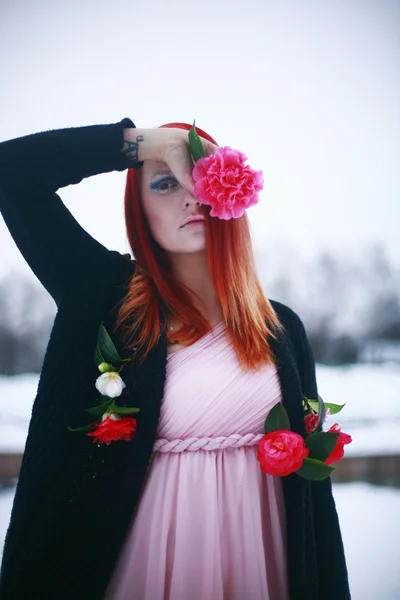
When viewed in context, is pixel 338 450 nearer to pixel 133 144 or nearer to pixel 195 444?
pixel 195 444

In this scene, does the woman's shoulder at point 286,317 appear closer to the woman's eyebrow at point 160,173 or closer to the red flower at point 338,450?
the red flower at point 338,450

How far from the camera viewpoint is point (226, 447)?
0.86m

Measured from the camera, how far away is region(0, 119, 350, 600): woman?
31.5 inches

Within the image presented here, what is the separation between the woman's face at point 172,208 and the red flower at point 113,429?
14.6 inches

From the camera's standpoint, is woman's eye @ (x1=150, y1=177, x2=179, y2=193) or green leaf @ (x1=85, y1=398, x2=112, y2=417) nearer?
green leaf @ (x1=85, y1=398, x2=112, y2=417)

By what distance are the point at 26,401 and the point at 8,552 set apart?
23.1 inches

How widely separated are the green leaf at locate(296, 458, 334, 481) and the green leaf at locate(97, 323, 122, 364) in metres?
0.38

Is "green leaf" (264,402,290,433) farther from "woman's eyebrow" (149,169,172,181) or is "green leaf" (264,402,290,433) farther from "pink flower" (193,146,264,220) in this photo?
"woman's eyebrow" (149,169,172,181)

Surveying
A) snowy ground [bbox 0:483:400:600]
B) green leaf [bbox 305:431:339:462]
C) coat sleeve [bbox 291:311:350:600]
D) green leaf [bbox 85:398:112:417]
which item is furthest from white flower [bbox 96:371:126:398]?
snowy ground [bbox 0:483:400:600]

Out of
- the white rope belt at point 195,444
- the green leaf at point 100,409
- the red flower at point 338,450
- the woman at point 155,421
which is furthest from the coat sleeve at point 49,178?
the red flower at point 338,450

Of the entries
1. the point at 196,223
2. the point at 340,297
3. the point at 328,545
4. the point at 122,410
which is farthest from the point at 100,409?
the point at 340,297

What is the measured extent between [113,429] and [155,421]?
0.08 m

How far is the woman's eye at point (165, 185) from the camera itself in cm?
97

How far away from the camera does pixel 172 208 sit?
973 mm
